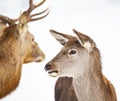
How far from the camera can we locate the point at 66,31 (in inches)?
128

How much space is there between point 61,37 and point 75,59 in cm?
26

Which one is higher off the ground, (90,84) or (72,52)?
(72,52)

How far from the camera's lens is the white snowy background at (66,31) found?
3178mm

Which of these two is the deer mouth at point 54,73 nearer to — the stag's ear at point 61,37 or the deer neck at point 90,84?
the deer neck at point 90,84

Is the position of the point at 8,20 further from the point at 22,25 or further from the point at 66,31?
the point at 66,31

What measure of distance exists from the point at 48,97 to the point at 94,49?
475mm

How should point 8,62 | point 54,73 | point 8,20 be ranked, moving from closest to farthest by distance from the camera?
point 54,73, point 8,62, point 8,20

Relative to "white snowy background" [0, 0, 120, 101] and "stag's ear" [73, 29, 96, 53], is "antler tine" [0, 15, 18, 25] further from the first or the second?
"stag's ear" [73, 29, 96, 53]

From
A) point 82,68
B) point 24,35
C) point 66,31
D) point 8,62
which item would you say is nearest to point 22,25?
point 24,35

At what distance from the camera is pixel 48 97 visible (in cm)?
318

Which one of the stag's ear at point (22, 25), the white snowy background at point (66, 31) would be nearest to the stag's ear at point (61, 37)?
the white snowy background at point (66, 31)

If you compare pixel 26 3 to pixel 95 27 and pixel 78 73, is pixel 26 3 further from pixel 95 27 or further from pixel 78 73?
pixel 78 73

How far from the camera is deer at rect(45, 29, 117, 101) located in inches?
113

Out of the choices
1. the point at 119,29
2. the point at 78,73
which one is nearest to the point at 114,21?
the point at 119,29
